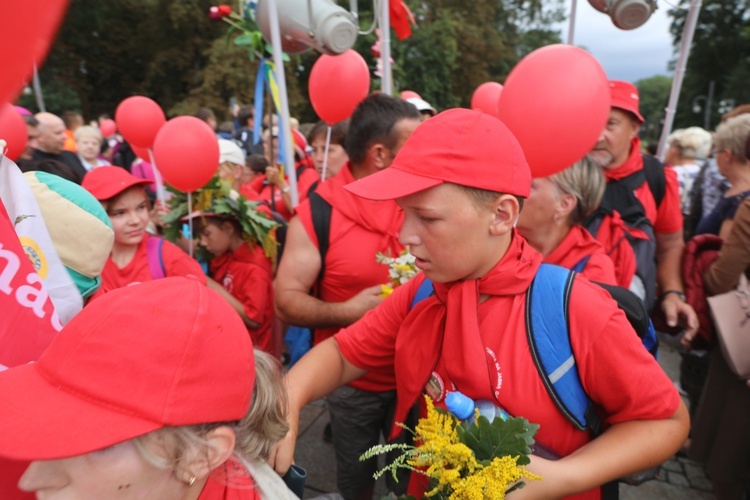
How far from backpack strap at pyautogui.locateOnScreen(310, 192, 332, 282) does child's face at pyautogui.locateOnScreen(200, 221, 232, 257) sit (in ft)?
3.05

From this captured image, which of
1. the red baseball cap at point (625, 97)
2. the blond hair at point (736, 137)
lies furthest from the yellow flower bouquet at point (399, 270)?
the blond hair at point (736, 137)

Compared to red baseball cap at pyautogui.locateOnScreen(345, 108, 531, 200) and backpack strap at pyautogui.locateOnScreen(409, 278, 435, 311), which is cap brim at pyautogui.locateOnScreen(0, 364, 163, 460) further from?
backpack strap at pyautogui.locateOnScreen(409, 278, 435, 311)

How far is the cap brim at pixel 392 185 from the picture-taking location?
1281mm

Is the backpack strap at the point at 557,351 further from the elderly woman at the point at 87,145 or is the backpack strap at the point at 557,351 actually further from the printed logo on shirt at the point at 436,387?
the elderly woman at the point at 87,145

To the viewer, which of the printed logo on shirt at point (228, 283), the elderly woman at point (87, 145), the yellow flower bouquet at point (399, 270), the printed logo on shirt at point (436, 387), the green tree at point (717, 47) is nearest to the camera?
the printed logo on shirt at point (436, 387)

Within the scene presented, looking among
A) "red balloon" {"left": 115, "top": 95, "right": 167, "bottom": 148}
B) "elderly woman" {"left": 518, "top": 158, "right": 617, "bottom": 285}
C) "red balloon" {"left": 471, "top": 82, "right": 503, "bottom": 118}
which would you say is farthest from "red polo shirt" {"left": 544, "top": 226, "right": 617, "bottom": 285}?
"red balloon" {"left": 115, "top": 95, "right": 167, "bottom": 148}

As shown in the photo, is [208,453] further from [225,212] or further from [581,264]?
[225,212]

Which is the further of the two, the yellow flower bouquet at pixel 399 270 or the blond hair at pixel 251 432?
the yellow flower bouquet at pixel 399 270

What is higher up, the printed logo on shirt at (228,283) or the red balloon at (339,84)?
the red balloon at (339,84)

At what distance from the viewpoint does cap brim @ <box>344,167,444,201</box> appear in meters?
1.28

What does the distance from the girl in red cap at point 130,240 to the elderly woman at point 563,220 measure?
1639mm

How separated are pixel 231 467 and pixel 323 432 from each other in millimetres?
2907

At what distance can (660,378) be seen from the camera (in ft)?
4.32

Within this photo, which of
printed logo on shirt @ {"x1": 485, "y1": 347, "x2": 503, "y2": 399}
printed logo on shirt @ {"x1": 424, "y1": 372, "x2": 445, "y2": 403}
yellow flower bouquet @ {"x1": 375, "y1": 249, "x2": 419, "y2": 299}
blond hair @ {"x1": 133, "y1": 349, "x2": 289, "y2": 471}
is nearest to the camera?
blond hair @ {"x1": 133, "y1": 349, "x2": 289, "y2": 471}
